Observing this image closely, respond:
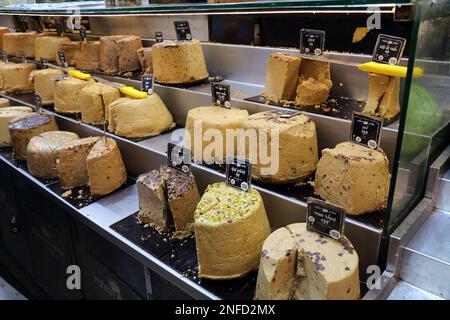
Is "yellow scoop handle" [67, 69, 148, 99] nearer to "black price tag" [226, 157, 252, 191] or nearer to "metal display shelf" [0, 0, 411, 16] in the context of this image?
"metal display shelf" [0, 0, 411, 16]

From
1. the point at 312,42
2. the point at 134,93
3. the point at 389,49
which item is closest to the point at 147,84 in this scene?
the point at 134,93

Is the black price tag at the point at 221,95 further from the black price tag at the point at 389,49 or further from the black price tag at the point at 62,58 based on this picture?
the black price tag at the point at 62,58

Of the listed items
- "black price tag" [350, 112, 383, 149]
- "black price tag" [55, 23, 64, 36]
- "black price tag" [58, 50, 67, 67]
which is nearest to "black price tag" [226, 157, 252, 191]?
"black price tag" [350, 112, 383, 149]

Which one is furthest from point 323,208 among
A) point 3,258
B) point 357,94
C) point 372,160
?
point 3,258

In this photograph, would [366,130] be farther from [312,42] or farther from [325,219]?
[312,42]

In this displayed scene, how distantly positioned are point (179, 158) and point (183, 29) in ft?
3.07

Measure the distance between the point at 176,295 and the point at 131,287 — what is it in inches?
15.0

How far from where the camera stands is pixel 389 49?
55.4 inches

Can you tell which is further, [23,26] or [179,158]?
[23,26]

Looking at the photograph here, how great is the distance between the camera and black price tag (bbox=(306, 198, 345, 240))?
43.4 inches

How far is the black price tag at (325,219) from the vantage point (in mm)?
1103

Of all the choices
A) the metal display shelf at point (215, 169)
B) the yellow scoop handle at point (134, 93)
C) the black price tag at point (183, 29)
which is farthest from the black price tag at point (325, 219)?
the black price tag at point (183, 29)

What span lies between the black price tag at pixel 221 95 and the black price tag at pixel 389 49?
0.65 m

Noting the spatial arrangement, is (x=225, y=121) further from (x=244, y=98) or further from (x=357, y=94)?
(x=357, y=94)
